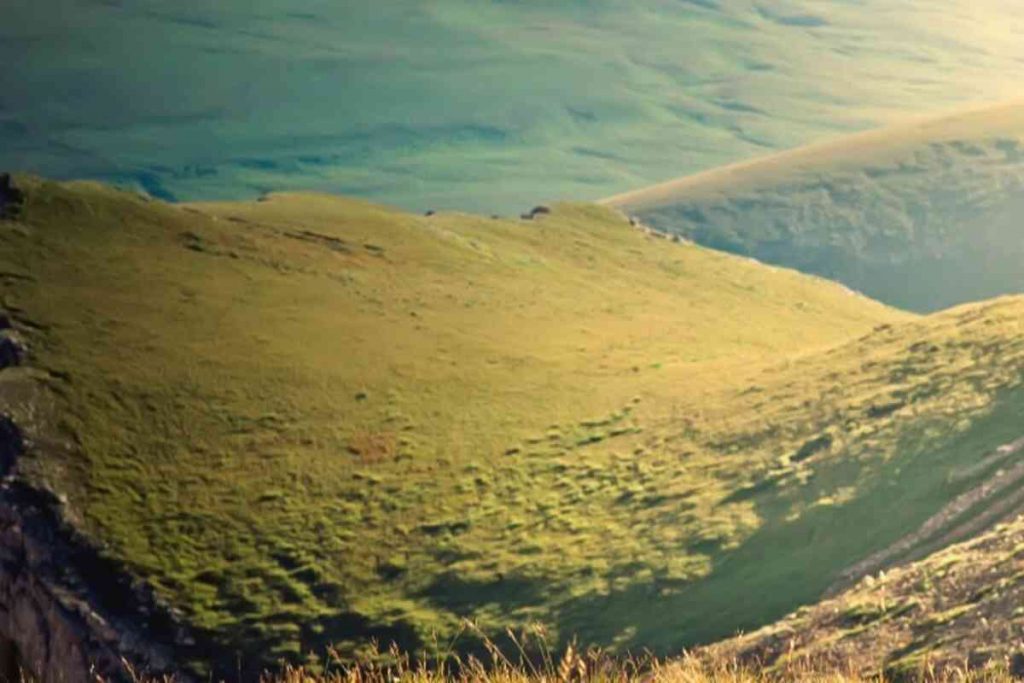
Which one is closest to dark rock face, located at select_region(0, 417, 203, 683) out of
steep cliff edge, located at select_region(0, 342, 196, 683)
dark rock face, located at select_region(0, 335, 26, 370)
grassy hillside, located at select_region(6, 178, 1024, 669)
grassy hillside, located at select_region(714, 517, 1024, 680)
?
steep cliff edge, located at select_region(0, 342, 196, 683)

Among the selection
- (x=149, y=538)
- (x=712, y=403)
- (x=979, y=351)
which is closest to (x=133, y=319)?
(x=149, y=538)

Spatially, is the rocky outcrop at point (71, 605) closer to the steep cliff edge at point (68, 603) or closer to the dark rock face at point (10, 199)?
the steep cliff edge at point (68, 603)

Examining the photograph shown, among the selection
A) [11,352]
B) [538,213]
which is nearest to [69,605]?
[11,352]

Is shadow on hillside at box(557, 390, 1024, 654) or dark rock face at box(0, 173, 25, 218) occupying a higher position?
shadow on hillside at box(557, 390, 1024, 654)

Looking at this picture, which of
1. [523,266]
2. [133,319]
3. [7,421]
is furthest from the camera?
[523,266]

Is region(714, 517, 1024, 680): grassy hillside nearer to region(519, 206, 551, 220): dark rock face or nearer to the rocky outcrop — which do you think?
the rocky outcrop

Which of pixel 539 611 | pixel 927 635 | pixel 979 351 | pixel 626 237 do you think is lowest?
pixel 626 237

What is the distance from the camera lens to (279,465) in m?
71.5

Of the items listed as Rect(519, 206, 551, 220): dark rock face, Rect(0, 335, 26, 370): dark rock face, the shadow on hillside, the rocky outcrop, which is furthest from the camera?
Rect(519, 206, 551, 220): dark rock face

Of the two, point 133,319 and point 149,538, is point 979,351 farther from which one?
point 133,319

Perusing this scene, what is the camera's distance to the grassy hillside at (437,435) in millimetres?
53562

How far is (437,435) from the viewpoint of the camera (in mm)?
75500

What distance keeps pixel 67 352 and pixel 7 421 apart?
10.1m

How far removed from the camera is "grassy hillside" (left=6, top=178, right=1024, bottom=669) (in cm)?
5356
